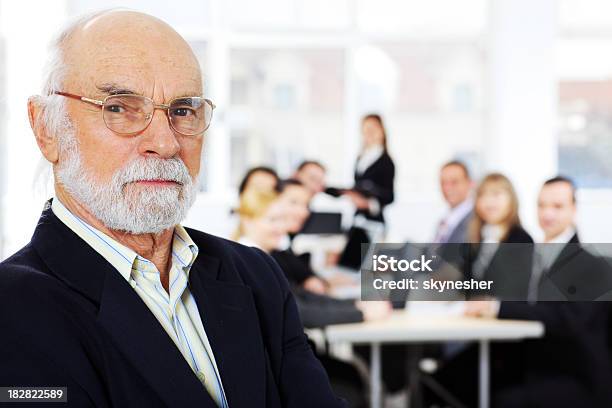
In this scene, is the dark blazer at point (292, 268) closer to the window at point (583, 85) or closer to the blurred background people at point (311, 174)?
the blurred background people at point (311, 174)

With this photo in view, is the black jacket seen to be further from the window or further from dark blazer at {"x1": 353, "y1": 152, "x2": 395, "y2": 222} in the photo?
the window

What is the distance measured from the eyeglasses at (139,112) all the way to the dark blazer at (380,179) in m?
3.09

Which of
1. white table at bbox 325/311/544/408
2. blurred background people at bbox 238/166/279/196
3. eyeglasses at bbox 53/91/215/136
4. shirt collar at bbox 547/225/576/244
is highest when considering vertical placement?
eyeglasses at bbox 53/91/215/136

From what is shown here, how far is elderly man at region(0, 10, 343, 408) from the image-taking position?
0.75 metres

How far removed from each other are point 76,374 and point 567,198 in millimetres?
1697

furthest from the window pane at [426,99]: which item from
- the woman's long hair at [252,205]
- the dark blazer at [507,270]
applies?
the dark blazer at [507,270]

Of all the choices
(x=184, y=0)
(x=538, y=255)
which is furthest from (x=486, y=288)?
(x=184, y=0)

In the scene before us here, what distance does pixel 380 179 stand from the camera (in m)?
3.95

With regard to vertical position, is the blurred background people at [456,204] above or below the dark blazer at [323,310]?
above

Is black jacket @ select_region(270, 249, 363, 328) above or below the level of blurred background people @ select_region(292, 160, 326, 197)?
below

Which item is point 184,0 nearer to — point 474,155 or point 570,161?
point 474,155

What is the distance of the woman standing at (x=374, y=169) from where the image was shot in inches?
154

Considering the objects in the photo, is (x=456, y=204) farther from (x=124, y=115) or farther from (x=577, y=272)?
(x=124, y=115)

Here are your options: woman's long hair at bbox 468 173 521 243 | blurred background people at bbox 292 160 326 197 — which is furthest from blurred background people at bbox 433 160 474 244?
blurred background people at bbox 292 160 326 197
